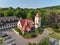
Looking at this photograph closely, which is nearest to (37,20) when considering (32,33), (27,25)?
(27,25)

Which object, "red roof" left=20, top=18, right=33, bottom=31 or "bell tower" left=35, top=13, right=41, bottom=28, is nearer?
"red roof" left=20, top=18, right=33, bottom=31

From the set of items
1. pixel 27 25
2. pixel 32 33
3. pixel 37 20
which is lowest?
pixel 32 33

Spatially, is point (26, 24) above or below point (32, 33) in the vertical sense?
above

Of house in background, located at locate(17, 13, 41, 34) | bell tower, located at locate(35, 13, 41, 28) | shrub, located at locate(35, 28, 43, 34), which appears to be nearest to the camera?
shrub, located at locate(35, 28, 43, 34)

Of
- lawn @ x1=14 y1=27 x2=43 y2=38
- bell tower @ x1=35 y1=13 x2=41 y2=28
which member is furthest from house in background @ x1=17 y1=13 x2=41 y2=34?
lawn @ x1=14 y1=27 x2=43 y2=38

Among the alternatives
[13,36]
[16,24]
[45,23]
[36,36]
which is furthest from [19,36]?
[45,23]

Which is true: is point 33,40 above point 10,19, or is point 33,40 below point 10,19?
below

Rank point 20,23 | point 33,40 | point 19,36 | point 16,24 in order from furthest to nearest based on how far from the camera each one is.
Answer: point 16,24 < point 20,23 < point 19,36 < point 33,40

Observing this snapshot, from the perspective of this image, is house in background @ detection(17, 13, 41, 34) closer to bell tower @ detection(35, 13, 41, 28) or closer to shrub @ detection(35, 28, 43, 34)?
bell tower @ detection(35, 13, 41, 28)

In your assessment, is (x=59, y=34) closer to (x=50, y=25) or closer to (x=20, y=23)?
(x=50, y=25)

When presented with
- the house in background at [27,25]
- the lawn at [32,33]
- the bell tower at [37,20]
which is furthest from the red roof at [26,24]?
the bell tower at [37,20]

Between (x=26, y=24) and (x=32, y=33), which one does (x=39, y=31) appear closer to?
(x=32, y=33)
